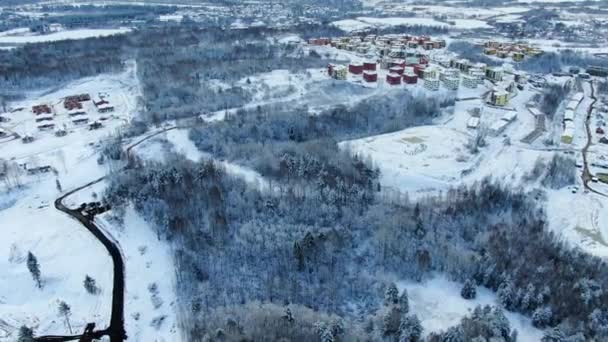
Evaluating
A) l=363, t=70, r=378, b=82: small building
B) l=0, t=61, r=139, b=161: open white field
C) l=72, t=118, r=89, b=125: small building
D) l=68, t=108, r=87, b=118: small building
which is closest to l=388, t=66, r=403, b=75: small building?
l=363, t=70, r=378, b=82: small building

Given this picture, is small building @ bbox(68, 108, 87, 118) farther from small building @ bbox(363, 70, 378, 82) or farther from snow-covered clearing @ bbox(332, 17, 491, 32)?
snow-covered clearing @ bbox(332, 17, 491, 32)

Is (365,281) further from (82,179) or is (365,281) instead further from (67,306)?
(82,179)

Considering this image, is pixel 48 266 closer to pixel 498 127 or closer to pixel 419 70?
pixel 498 127

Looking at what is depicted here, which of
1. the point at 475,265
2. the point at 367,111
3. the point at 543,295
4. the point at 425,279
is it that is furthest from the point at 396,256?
the point at 367,111

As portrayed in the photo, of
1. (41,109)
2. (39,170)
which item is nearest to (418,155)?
(39,170)

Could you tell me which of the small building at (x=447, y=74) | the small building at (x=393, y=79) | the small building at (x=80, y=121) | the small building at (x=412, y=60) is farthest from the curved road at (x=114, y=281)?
the small building at (x=412, y=60)

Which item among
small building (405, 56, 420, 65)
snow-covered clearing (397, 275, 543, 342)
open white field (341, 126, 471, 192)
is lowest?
snow-covered clearing (397, 275, 543, 342)
